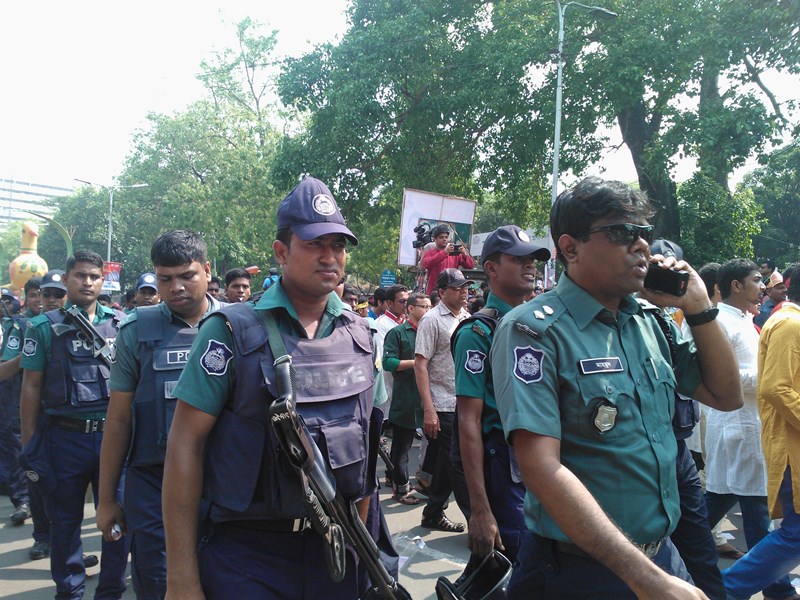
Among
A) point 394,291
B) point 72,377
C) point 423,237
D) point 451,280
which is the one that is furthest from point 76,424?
point 423,237

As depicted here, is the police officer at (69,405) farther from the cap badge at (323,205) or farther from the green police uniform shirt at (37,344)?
the cap badge at (323,205)

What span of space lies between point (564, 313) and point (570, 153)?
1690cm

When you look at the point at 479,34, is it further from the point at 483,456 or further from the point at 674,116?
the point at 483,456

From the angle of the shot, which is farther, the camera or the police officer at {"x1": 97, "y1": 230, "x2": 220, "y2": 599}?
the camera

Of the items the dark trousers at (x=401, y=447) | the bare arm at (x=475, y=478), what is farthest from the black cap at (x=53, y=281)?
the bare arm at (x=475, y=478)

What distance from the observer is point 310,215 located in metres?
2.20

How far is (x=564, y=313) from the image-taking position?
197cm

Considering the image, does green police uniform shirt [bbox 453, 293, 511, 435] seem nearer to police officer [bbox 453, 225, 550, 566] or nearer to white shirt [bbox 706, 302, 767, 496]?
police officer [bbox 453, 225, 550, 566]

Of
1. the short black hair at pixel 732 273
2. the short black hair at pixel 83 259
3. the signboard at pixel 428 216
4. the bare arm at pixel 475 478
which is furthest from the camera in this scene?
the signboard at pixel 428 216

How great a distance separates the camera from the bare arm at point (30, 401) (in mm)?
4191

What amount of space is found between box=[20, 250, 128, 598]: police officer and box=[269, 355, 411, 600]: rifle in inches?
84.4

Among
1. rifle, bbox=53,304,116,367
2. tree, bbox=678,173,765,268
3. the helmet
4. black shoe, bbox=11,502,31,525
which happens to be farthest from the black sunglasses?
tree, bbox=678,173,765,268

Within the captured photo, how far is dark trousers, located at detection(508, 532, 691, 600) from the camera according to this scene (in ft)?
6.15

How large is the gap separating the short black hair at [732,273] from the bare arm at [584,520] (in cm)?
333
